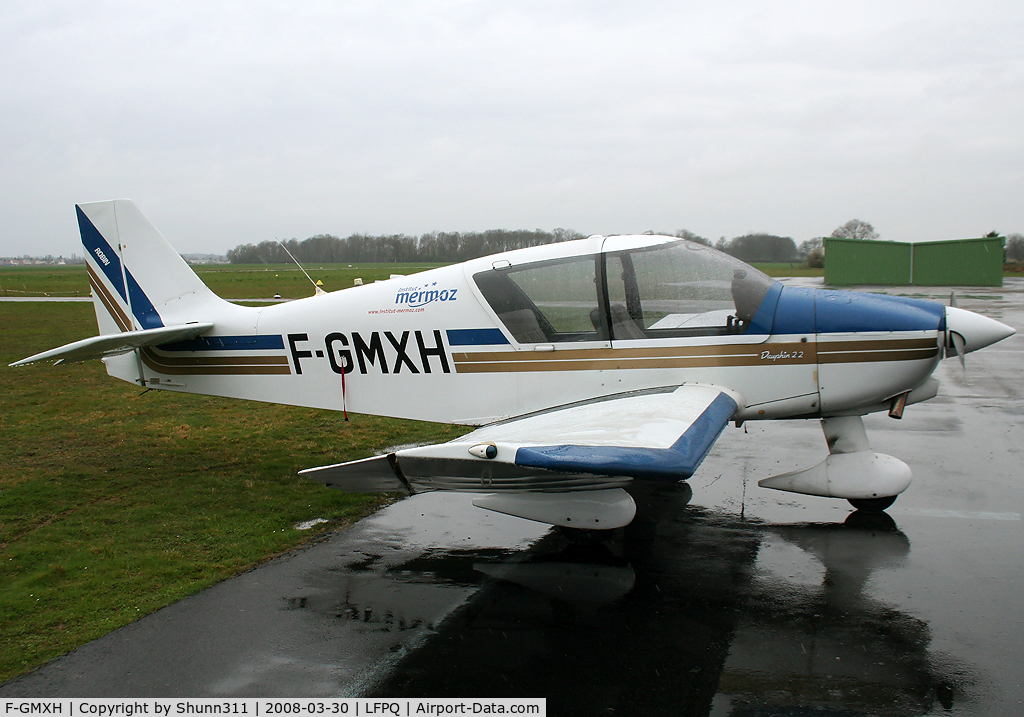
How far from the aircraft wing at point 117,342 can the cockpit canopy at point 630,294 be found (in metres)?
3.21

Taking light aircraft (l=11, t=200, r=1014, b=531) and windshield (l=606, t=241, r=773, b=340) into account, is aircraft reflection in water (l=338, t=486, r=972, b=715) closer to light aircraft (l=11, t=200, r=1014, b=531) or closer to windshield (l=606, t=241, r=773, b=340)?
light aircraft (l=11, t=200, r=1014, b=531)

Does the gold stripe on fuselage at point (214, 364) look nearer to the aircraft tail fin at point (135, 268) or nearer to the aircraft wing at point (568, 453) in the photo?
the aircraft tail fin at point (135, 268)

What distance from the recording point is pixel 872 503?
230 inches

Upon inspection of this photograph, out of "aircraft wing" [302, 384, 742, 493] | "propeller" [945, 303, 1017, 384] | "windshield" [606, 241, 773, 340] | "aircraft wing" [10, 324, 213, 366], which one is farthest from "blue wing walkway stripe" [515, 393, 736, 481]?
"aircraft wing" [10, 324, 213, 366]

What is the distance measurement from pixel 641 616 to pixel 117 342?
545 cm

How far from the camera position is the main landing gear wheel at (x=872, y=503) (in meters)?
5.79

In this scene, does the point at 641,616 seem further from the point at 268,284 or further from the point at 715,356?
the point at 268,284

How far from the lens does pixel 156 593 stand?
4598mm

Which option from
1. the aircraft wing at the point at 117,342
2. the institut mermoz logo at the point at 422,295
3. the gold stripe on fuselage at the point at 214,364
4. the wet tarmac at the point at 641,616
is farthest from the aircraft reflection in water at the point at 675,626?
the aircraft wing at the point at 117,342

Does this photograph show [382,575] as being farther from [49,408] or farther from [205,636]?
[49,408]

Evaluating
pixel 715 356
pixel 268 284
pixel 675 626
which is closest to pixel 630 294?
pixel 715 356

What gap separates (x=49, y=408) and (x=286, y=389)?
603cm

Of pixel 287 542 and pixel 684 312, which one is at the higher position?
pixel 684 312

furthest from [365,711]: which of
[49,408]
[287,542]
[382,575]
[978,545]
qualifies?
[49,408]
